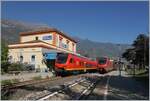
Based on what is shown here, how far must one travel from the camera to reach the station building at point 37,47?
59688 mm

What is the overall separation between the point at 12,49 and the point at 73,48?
81.8 feet

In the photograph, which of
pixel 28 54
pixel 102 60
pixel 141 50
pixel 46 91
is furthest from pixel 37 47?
pixel 46 91

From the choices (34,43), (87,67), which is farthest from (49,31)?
(87,67)

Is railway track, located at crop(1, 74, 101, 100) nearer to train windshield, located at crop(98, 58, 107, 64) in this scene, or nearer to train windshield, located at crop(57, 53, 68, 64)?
train windshield, located at crop(57, 53, 68, 64)

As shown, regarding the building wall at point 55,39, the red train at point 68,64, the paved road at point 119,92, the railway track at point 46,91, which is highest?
the building wall at point 55,39

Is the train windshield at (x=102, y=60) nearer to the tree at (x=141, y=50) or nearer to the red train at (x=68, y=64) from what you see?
the tree at (x=141, y=50)

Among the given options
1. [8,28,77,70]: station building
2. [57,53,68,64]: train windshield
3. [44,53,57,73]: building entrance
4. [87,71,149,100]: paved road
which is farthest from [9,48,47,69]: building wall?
[87,71,149,100]: paved road

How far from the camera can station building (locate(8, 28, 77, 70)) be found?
59.7 metres

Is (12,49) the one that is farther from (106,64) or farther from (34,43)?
(106,64)

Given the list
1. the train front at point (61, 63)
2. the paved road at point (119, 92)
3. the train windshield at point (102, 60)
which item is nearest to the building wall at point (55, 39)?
the train windshield at point (102, 60)

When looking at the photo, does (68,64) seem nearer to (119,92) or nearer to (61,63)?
(61,63)

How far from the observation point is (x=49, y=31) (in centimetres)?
6988

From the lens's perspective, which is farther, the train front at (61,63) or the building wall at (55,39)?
the building wall at (55,39)

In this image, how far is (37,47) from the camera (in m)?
60.4
